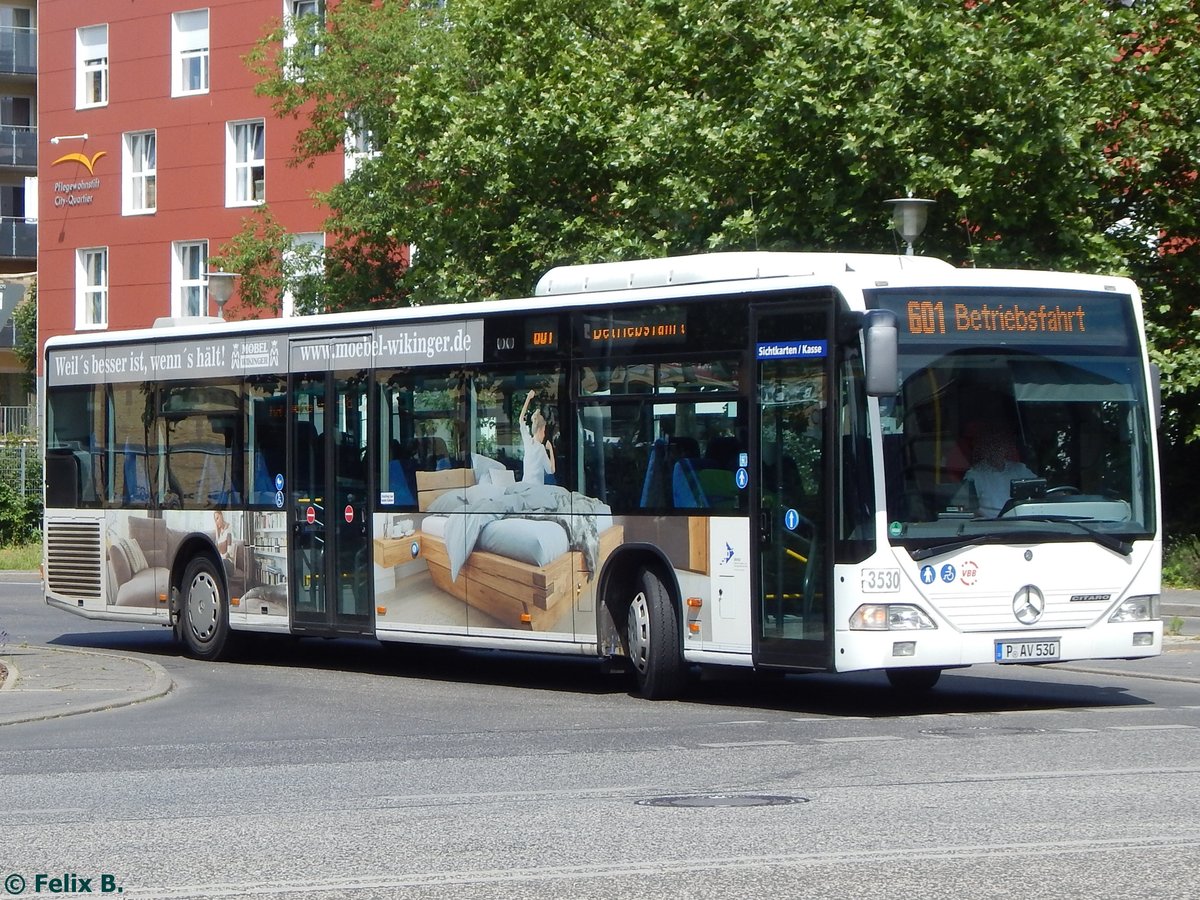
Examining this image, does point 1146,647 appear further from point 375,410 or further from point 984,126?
point 984,126

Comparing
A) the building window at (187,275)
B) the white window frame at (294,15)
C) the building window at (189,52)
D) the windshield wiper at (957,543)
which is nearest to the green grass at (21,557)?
the white window frame at (294,15)

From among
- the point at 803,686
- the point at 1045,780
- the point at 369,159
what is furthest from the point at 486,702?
the point at 369,159

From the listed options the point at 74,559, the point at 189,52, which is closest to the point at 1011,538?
the point at 74,559

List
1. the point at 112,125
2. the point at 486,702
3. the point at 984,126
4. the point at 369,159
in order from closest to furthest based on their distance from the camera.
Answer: the point at 486,702, the point at 984,126, the point at 369,159, the point at 112,125

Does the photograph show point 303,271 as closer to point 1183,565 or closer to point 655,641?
point 1183,565

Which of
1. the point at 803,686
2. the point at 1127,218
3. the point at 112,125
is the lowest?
the point at 803,686

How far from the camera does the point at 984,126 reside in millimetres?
23922

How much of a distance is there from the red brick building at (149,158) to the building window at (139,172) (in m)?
0.04

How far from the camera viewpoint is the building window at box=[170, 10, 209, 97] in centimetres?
5181

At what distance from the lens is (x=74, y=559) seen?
21.1 meters

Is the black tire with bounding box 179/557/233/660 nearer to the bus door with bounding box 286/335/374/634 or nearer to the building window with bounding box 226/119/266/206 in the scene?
the bus door with bounding box 286/335/374/634

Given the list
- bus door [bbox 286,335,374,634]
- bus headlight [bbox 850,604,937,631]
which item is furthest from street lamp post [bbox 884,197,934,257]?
bus headlight [bbox 850,604,937,631]

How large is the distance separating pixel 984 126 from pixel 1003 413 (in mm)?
10872

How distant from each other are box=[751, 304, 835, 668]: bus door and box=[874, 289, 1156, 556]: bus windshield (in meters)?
0.49
